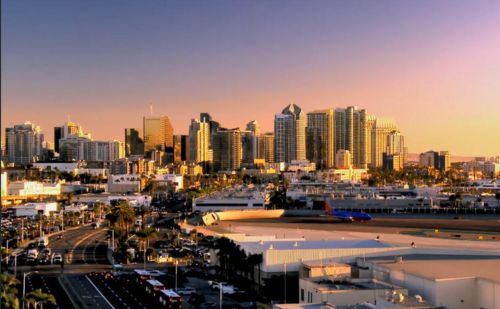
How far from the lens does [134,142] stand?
101875mm

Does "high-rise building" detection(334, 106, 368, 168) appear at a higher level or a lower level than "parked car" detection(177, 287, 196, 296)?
higher

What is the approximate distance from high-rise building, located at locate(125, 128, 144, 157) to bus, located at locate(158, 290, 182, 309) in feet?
288

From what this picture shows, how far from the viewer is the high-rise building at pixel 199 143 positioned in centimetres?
9181

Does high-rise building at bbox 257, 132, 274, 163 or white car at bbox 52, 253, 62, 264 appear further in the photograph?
high-rise building at bbox 257, 132, 274, 163

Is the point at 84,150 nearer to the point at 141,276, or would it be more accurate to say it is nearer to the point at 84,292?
the point at 141,276

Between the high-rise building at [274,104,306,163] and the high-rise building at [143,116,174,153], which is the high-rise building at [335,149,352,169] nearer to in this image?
the high-rise building at [274,104,306,163]

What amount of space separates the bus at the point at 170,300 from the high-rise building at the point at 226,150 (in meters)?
77.4

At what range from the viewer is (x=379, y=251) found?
14867mm

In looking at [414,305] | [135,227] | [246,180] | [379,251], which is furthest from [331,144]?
[414,305]

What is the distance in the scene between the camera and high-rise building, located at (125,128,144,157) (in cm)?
9994

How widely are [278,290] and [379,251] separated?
8.97ft

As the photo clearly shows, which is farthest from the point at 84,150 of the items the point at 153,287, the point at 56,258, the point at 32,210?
the point at 153,287

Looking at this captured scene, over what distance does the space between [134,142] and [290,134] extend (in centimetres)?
2552

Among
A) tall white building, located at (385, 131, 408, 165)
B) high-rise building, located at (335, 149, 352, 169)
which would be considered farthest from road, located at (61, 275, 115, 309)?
tall white building, located at (385, 131, 408, 165)
